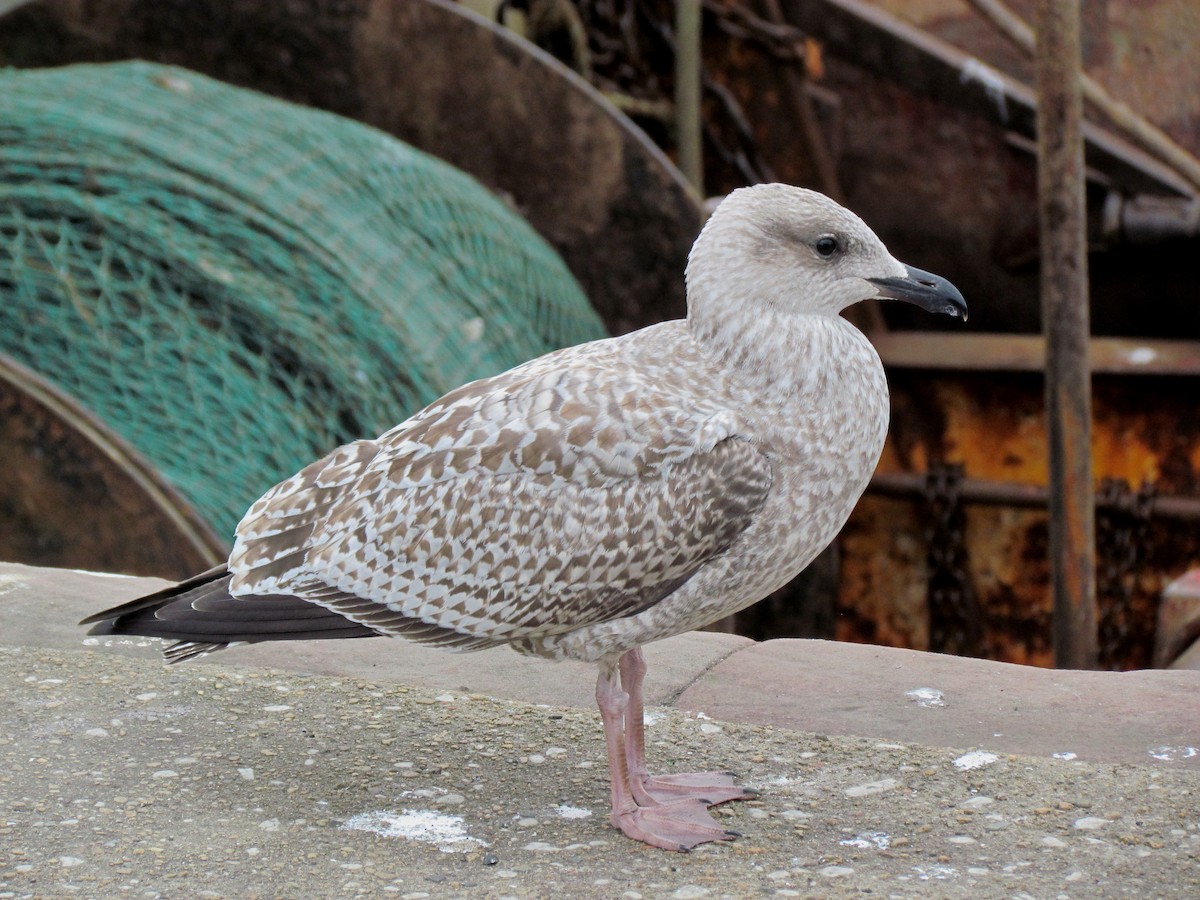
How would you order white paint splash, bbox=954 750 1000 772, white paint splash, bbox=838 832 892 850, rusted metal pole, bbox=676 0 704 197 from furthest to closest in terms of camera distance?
rusted metal pole, bbox=676 0 704 197, white paint splash, bbox=954 750 1000 772, white paint splash, bbox=838 832 892 850

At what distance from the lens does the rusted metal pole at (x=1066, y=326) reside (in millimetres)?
6281

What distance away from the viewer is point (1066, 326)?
6.44 metres

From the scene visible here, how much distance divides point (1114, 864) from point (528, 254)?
12.2 feet

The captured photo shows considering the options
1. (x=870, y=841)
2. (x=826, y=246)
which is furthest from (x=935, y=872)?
(x=826, y=246)

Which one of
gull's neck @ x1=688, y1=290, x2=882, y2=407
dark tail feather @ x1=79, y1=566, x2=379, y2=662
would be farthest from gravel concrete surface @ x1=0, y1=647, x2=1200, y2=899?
gull's neck @ x1=688, y1=290, x2=882, y2=407

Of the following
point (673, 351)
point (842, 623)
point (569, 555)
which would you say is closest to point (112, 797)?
point (569, 555)

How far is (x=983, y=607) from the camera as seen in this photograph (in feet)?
27.5

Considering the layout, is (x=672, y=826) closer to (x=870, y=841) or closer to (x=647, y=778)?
(x=647, y=778)

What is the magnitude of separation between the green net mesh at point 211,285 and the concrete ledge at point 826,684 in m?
1.04

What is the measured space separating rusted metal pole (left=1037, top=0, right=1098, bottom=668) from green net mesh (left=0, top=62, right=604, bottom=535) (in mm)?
2259

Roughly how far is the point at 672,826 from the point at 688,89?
5893 millimetres

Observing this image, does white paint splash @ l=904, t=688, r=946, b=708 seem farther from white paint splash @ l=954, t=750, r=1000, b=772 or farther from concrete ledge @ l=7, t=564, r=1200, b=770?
white paint splash @ l=954, t=750, r=1000, b=772

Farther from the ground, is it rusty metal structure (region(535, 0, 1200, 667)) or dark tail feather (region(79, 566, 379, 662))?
rusty metal structure (region(535, 0, 1200, 667))

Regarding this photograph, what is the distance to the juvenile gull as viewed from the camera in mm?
3473
